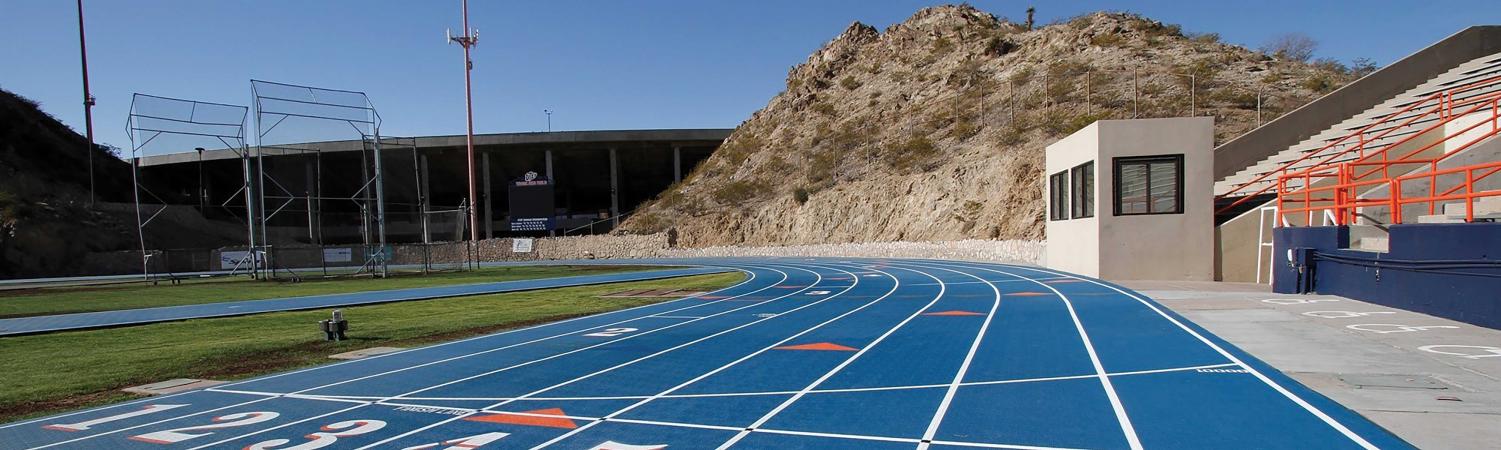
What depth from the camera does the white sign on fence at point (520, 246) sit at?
189 feet

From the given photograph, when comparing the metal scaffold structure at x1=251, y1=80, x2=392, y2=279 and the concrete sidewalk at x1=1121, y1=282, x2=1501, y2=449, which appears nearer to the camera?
the concrete sidewalk at x1=1121, y1=282, x2=1501, y2=449

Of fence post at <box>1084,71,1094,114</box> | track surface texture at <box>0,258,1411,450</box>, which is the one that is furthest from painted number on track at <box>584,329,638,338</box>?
fence post at <box>1084,71,1094,114</box>

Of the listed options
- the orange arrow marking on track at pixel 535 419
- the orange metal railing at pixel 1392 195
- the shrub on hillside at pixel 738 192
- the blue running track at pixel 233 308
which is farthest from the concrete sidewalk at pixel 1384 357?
the shrub on hillside at pixel 738 192

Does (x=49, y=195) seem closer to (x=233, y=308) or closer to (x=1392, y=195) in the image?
(x=233, y=308)

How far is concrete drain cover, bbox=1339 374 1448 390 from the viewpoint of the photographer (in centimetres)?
639

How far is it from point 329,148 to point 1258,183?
44542mm

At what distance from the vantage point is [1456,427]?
16.9 ft

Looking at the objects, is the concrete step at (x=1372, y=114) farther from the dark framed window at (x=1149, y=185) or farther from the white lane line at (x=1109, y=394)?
the white lane line at (x=1109, y=394)

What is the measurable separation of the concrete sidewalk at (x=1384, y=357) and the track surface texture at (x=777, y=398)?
31cm

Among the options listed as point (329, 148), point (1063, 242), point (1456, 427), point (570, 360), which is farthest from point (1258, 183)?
point (329, 148)

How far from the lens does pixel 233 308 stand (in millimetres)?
18438

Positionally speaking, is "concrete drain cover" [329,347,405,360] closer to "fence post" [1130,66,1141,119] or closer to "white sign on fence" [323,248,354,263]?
"white sign on fence" [323,248,354,263]

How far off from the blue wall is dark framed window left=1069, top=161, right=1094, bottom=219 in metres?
5.46

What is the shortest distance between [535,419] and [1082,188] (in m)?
18.4
